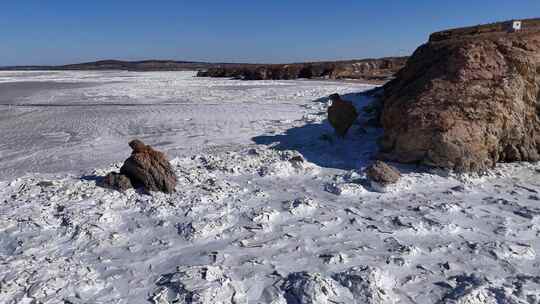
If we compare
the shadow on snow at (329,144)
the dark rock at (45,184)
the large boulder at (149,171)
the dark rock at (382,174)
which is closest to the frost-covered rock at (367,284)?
the dark rock at (382,174)

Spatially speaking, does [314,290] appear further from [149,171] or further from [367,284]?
[149,171]

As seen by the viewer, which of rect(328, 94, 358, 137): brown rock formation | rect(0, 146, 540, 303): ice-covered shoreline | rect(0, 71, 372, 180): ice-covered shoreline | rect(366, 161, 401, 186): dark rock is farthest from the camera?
rect(328, 94, 358, 137): brown rock formation

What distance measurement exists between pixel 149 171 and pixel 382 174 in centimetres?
325

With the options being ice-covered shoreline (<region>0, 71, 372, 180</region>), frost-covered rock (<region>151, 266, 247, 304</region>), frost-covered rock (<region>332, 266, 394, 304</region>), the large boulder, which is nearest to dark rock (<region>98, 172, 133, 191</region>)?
the large boulder

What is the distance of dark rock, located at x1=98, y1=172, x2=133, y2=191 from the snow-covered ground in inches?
5.1

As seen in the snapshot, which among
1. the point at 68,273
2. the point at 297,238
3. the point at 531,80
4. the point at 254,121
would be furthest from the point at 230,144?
the point at 531,80

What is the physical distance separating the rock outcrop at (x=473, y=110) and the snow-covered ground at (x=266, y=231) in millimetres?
323

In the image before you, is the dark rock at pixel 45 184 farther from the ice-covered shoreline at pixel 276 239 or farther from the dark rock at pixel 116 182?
the dark rock at pixel 116 182

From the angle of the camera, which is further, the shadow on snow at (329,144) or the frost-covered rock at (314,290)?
the shadow on snow at (329,144)

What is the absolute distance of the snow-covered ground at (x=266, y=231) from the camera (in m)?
3.68

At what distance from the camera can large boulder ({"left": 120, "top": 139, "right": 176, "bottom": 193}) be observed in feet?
19.2

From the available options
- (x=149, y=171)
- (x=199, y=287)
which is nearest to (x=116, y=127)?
(x=149, y=171)

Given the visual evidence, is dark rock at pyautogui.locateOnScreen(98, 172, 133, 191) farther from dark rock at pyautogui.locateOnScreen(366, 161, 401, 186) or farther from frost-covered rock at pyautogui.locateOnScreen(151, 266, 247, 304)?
dark rock at pyautogui.locateOnScreen(366, 161, 401, 186)

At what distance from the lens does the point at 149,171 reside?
5918 mm
